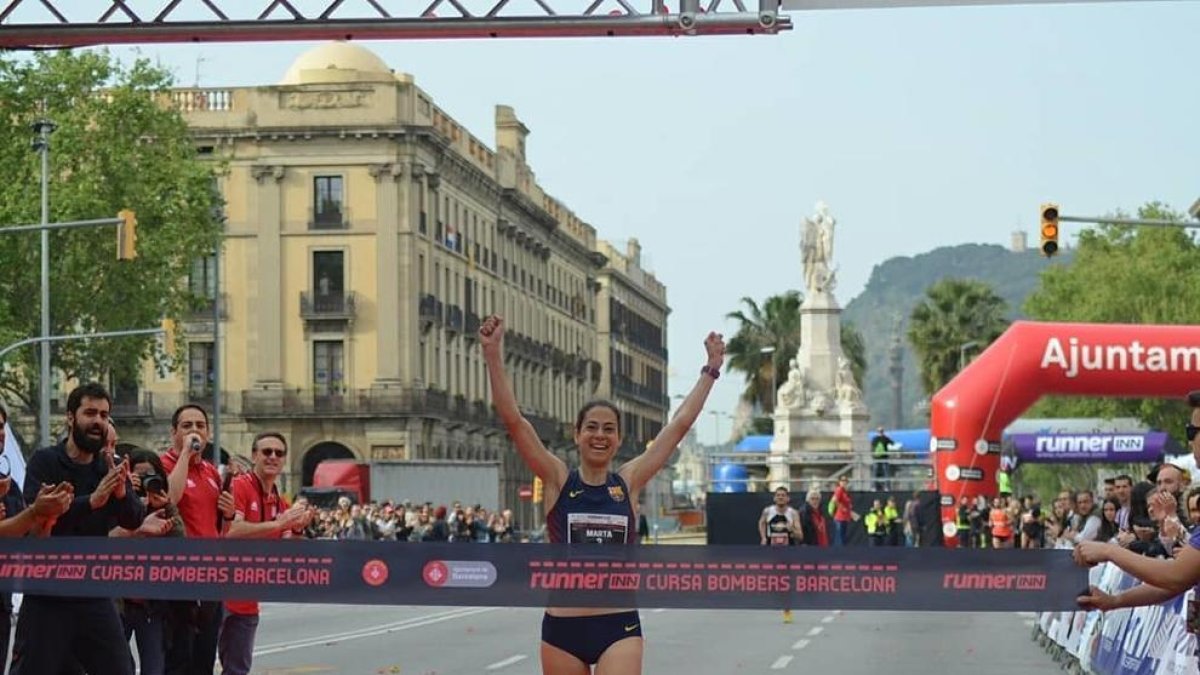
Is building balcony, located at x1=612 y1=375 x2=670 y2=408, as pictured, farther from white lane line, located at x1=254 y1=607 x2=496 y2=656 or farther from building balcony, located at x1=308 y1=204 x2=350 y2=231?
white lane line, located at x1=254 y1=607 x2=496 y2=656

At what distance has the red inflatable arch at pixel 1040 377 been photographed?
36.5m

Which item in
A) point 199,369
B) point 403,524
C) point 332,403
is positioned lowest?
point 403,524

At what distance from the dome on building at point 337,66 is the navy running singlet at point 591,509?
261 feet

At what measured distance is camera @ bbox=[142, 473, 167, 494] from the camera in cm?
1223

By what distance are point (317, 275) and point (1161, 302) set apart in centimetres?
3064

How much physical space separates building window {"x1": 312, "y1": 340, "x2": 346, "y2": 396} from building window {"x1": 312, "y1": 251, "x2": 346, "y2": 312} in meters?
1.41

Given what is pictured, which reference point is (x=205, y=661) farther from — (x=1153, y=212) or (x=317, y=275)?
(x=1153, y=212)

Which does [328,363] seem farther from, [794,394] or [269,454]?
[269,454]

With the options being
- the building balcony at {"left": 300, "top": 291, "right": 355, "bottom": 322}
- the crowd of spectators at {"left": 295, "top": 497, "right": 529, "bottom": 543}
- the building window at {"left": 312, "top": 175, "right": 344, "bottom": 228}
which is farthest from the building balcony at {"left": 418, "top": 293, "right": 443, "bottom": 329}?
the crowd of spectators at {"left": 295, "top": 497, "right": 529, "bottom": 543}

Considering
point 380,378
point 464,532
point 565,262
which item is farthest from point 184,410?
point 565,262

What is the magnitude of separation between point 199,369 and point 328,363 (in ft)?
15.8

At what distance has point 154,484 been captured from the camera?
12250 millimetres

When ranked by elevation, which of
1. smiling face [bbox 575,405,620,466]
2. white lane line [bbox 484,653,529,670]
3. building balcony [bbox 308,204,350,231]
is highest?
building balcony [bbox 308,204,350,231]

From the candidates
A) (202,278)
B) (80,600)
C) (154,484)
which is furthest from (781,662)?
(202,278)
